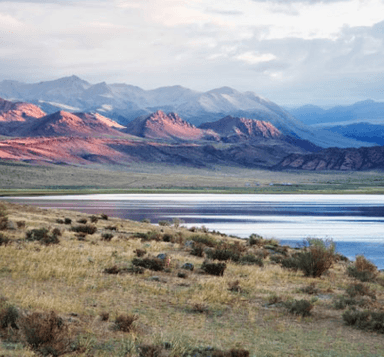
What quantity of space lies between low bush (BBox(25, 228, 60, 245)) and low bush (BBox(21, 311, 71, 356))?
11018 millimetres

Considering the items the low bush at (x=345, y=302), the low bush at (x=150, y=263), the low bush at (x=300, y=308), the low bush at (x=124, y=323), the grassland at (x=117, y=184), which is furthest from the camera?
the grassland at (x=117, y=184)

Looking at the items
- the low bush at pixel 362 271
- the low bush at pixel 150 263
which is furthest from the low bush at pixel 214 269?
the low bush at pixel 362 271

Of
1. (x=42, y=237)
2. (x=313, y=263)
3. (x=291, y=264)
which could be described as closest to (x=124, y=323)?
(x=313, y=263)

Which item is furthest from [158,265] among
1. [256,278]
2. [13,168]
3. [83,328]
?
[13,168]

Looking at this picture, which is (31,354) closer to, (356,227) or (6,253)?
(6,253)

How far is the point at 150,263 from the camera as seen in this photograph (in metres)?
17.7

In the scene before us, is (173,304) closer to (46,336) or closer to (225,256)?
(46,336)

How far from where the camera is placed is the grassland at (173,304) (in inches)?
404

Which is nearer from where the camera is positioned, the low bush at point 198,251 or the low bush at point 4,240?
the low bush at point 4,240

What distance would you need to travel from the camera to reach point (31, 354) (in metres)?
8.59

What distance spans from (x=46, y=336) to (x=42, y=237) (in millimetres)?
12690

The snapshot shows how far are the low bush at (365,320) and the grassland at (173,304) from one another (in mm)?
159

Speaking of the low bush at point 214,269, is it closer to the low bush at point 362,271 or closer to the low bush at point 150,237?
the low bush at point 362,271

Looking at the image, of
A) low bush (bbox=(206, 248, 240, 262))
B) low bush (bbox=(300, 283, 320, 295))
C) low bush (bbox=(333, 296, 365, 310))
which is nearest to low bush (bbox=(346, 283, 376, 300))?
low bush (bbox=(333, 296, 365, 310))
